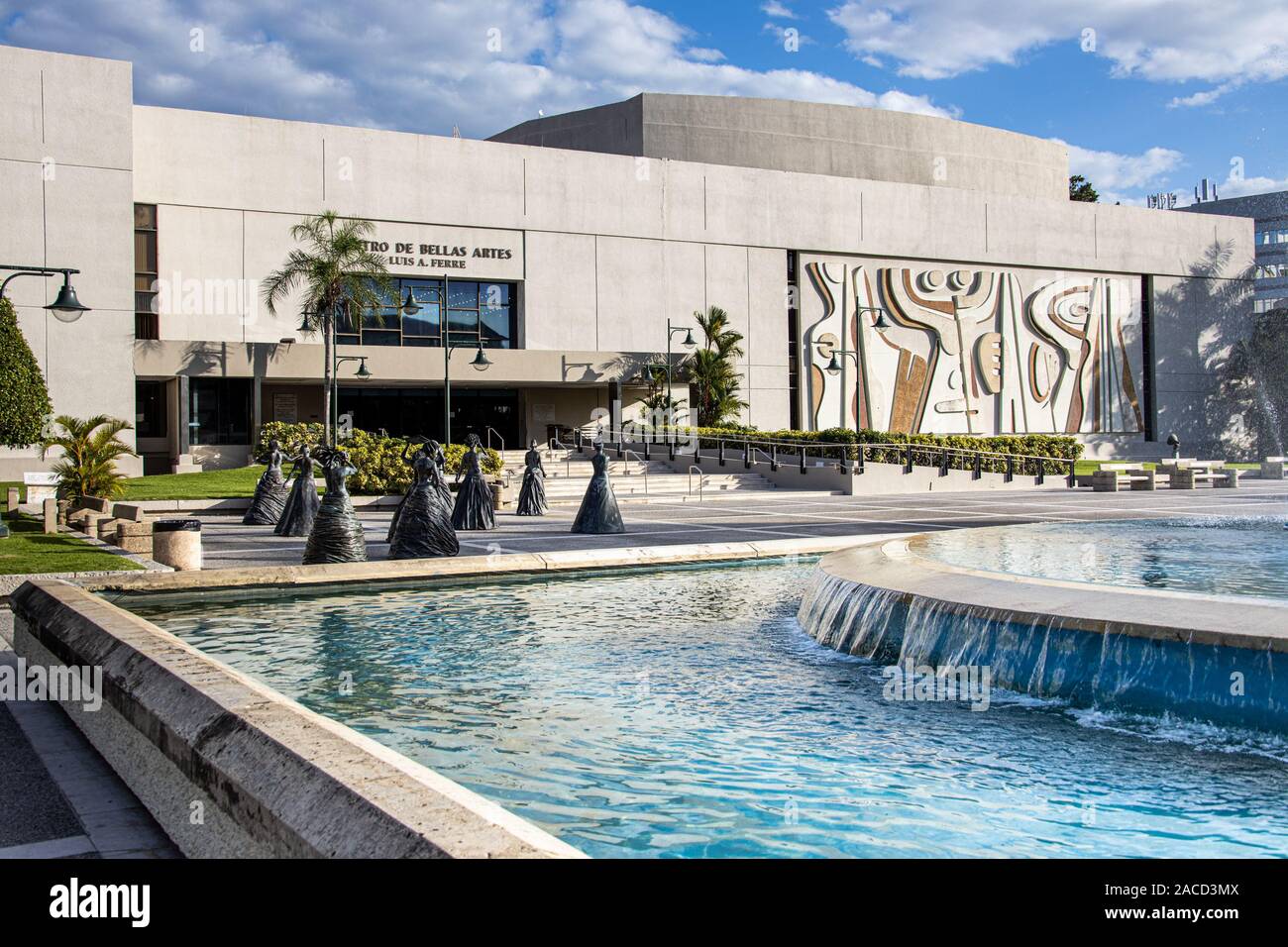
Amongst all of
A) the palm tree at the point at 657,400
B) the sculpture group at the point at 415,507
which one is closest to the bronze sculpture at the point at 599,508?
the sculpture group at the point at 415,507

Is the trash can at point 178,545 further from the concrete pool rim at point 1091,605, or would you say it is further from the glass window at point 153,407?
the glass window at point 153,407

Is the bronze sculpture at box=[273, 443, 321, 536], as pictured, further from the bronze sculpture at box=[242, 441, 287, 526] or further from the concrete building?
the concrete building

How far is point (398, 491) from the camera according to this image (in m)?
27.6

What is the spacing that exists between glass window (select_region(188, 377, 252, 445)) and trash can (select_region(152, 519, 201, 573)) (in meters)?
30.4

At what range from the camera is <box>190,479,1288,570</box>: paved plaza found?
16.6 m

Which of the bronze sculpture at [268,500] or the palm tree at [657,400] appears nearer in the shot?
the bronze sculpture at [268,500]

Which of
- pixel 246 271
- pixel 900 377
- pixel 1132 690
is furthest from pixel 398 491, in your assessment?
pixel 900 377

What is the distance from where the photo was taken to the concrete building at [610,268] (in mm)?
37969

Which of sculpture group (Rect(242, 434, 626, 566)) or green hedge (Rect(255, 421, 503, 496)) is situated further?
green hedge (Rect(255, 421, 503, 496))

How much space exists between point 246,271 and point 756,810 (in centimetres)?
4098

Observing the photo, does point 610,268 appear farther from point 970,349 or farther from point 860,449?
point 970,349

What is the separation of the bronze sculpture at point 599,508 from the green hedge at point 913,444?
18.7 meters

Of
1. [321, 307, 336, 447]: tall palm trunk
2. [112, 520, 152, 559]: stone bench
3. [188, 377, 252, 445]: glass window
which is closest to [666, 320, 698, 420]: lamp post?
[321, 307, 336, 447]: tall palm trunk
